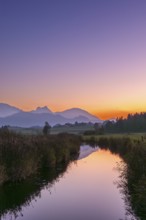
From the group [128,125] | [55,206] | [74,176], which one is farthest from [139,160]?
[128,125]

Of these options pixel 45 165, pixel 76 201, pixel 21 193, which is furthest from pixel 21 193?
pixel 45 165

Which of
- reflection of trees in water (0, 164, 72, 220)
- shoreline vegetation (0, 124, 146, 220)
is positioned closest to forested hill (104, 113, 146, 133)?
shoreline vegetation (0, 124, 146, 220)

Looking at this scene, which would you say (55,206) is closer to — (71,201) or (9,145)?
(71,201)

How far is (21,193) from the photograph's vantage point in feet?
71.5

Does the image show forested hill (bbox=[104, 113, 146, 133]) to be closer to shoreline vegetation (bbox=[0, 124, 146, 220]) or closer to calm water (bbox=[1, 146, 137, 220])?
shoreline vegetation (bbox=[0, 124, 146, 220])

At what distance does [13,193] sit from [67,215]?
494cm

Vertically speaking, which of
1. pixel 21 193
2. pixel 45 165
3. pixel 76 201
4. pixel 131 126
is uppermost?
pixel 131 126

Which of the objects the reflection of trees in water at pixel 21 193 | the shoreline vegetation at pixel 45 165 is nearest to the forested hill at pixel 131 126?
the shoreline vegetation at pixel 45 165

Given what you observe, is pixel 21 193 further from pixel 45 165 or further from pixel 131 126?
pixel 131 126

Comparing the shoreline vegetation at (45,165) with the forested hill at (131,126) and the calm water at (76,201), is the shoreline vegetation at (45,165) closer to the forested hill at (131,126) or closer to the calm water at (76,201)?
the calm water at (76,201)

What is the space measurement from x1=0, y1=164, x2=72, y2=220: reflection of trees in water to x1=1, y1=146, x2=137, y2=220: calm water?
92 mm

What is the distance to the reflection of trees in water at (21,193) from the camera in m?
18.2

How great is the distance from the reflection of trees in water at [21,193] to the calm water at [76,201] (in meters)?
0.09

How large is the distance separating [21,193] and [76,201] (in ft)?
10.8
